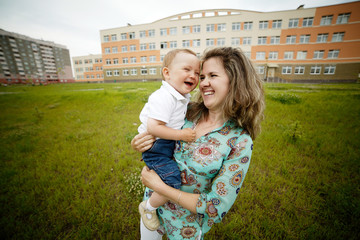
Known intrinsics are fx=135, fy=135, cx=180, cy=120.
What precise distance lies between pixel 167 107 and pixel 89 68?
8170cm

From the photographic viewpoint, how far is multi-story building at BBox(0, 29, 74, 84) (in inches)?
2613

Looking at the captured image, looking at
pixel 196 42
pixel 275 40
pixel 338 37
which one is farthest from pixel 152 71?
pixel 338 37

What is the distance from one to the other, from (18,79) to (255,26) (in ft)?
345

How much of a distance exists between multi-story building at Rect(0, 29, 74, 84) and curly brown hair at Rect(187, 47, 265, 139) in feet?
260

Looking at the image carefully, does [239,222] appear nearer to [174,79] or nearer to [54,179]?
[174,79]

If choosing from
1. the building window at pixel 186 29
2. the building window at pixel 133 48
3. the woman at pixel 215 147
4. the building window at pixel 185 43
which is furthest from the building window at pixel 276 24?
the woman at pixel 215 147

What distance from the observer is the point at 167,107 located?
168 cm

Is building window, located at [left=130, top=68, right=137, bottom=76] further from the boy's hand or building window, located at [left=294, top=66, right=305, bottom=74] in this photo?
the boy's hand

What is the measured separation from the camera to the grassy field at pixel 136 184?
7.77 ft

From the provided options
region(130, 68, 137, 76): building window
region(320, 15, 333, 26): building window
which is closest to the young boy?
region(130, 68, 137, 76): building window

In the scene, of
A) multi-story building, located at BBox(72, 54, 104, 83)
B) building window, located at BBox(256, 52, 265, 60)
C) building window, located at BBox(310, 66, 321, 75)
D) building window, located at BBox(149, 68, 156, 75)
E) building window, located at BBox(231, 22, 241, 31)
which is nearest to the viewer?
building window, located at BBox(310, 66, 321, 75)

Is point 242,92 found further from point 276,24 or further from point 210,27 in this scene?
point 276,24

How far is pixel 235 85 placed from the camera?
5.16ft

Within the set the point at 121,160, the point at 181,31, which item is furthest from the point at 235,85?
the point at 181,31
